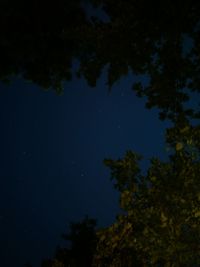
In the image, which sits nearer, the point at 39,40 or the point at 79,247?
the point at 39,40

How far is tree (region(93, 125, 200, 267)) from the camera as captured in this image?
340 inches

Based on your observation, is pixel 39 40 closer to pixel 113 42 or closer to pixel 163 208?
pixel 113 42

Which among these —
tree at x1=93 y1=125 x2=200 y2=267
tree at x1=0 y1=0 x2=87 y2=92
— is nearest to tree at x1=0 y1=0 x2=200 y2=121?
tree at x1=0 y1=0 x2=87 y2=92

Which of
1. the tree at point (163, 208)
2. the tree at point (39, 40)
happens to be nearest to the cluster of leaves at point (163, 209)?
the tree at point (163, 208)

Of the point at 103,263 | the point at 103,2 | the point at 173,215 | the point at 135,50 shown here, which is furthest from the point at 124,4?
the point at 103,263

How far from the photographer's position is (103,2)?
21.9ft

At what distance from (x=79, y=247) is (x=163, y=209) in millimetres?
13865

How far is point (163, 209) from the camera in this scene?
8.98 meters

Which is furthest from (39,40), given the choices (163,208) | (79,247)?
(79,247)

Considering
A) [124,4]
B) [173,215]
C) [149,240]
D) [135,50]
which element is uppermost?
[124,4]

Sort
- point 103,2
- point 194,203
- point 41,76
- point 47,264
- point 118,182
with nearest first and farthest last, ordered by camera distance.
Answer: point 103,2 < point 41,76 < point 194,203 < point 118,182 < point 47,264

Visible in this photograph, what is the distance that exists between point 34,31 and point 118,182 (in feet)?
13.6

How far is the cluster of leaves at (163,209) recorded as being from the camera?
8.64 m

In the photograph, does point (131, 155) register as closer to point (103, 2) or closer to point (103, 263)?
point (103, 2)
